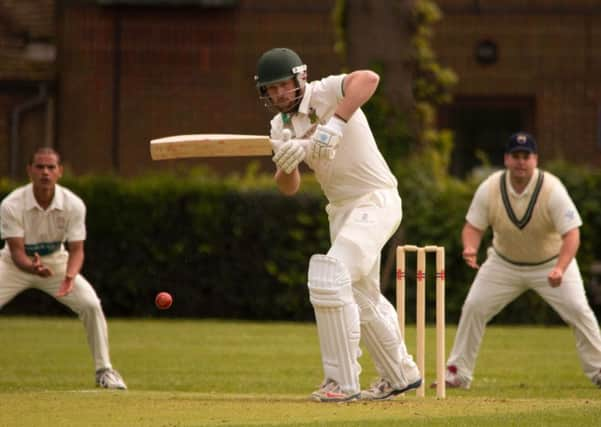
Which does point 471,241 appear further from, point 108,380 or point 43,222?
point 43,222

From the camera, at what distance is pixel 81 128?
66.0 ft

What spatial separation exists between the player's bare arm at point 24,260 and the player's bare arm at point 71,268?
16cm

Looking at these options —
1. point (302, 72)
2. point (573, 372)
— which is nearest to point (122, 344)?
point (573, 372)

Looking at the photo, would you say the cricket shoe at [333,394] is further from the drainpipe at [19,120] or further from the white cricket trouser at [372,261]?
the drainpipe at [19,120]

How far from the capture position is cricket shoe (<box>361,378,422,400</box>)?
7.64 metres

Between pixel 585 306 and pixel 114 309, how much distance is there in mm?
7646

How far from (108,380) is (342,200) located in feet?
8.53

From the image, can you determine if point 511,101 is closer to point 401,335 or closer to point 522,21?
point 522,21

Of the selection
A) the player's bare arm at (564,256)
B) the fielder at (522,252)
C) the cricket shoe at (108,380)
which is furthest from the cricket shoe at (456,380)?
the cricket shoe at (108,380)

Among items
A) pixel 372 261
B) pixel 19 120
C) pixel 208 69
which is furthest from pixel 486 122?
pixel 372 261

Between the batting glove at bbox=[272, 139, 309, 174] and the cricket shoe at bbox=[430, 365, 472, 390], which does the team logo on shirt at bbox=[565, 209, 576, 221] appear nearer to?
the cricket shoe at bbox=[430, 365, 472, 390]

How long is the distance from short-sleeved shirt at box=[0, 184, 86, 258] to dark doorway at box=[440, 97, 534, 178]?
11068 mm

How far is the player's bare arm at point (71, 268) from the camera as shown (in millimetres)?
9406

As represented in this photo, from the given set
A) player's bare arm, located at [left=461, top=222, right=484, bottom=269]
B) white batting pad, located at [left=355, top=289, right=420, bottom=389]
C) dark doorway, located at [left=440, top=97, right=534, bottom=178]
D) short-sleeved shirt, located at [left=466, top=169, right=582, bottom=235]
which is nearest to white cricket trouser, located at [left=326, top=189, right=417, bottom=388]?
white batting pad, located at [left=355, top=289, right=420, bottom=389]
